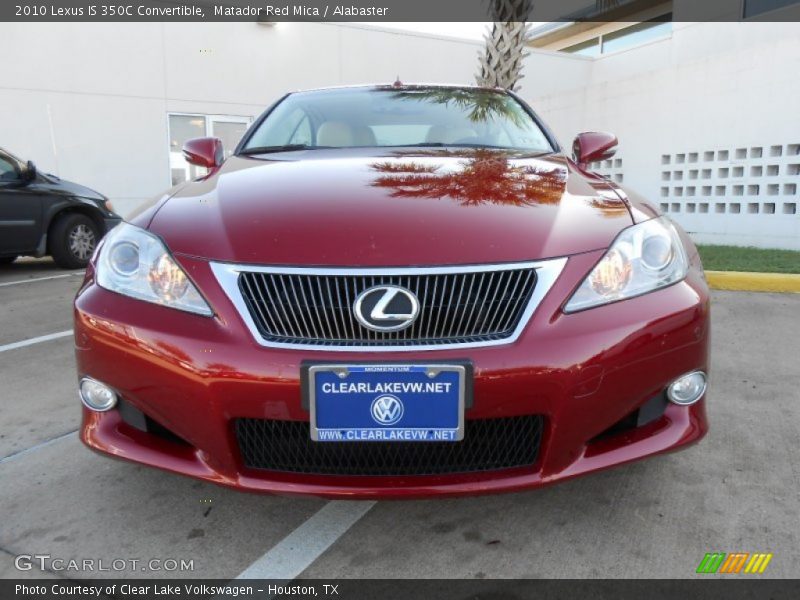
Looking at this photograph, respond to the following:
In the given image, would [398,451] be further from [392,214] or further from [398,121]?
[398,121]

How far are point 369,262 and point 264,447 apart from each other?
52 centimetres

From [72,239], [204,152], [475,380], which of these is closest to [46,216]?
[72,239]

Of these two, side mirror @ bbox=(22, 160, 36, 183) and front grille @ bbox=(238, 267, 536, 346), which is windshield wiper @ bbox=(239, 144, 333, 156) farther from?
side mirror @ bbox=(22, 160, 36, 183)

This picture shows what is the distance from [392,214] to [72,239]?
20.3 ft

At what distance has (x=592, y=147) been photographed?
9.75 feet

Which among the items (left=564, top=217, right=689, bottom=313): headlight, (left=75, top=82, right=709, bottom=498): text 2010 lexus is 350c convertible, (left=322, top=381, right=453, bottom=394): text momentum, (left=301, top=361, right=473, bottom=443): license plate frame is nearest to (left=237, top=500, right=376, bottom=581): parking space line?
(left=75, top=82, right=709, bottom=498): text 2010 lexus is 350c convertible

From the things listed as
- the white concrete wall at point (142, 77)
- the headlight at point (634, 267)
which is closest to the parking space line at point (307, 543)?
the headlight at point (634, 267)

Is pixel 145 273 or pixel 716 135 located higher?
pixel 716 135

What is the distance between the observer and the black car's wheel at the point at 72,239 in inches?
267

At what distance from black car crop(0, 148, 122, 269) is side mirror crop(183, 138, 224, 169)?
4.33 meters

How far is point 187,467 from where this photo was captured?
5.33ft

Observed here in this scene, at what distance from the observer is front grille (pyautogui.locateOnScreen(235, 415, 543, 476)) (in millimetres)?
1562

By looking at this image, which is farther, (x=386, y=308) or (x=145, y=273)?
(x=145, y=273)

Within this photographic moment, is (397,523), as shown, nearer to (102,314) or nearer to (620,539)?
(620,539)
